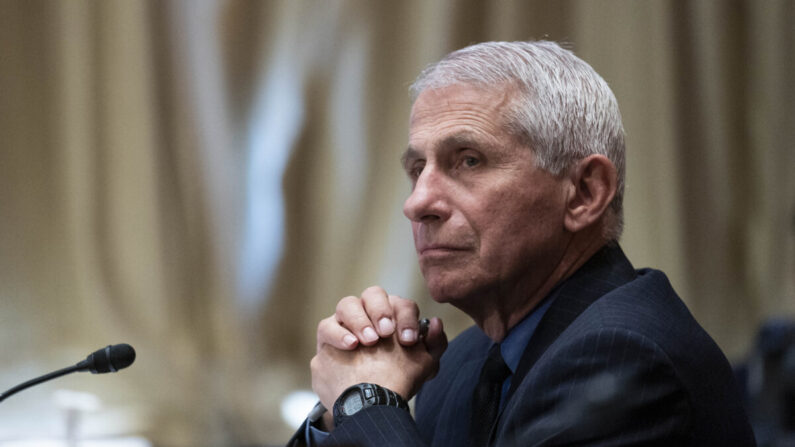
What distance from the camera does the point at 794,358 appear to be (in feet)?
2.21

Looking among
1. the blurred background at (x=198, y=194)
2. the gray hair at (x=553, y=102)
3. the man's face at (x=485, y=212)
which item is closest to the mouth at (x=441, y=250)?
the man's face at (x=485, y=212)

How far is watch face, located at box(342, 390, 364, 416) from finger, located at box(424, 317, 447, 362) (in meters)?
0.20

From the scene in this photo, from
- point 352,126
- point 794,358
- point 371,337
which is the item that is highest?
point 352,126

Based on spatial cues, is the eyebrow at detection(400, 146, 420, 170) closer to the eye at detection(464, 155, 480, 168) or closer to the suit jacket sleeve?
the eye at detection(464, 155, 480, 168)

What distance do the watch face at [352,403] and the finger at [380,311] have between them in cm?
14

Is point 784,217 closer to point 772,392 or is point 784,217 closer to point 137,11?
point 137,11

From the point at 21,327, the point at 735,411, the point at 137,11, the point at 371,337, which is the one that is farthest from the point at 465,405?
the point at 137,11

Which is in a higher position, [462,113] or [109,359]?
[462,113]

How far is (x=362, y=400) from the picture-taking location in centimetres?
139

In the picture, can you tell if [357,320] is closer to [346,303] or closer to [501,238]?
[346,303]

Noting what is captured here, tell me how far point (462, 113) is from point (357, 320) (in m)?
0.41

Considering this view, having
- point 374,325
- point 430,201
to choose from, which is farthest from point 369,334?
point 430,201

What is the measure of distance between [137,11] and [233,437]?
4.34 ft

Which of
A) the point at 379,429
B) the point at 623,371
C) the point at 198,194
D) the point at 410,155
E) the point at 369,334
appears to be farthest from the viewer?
the point at 198,194
